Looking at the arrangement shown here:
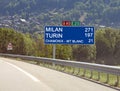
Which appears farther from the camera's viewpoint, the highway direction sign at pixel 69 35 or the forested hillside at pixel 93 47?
the forested hillside at pixel 93 47

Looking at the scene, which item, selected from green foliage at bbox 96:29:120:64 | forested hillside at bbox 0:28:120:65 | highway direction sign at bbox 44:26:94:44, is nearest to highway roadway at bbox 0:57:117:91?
highway direction sign at bbox 44:26:94:44

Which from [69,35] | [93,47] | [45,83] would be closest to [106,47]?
[93,47]

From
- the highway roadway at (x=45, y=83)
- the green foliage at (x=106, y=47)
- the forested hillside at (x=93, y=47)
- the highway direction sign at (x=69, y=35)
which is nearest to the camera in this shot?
the highway roadway at (x=45, y=83)

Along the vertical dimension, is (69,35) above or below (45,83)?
above

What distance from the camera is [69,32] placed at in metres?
37.7

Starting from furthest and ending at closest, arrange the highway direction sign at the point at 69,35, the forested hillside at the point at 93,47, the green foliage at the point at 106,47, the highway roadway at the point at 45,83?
the green foliage at the point at 106,47
the forested hillside at the point at 93,47
the highway direction sign at the point at 69,35
the highway roadway at the point at 45,83

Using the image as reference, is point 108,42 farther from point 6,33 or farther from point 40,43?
point 6,33

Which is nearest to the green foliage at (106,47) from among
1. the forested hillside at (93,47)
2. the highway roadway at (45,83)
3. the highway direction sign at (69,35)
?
the forested hillside at (93,47)

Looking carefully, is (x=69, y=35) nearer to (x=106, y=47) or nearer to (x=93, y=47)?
(x=93, y=47)

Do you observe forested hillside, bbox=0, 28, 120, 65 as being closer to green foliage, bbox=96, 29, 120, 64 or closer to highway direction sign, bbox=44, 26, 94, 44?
green foliage, bbox=96, 29, 120, 64

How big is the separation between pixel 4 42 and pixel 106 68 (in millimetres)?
94286

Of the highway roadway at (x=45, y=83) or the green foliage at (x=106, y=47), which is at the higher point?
the green foliage at (x=106, y=47)

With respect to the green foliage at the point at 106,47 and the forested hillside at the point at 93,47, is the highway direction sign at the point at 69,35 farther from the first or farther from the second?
the green foliage at the point at 106,47

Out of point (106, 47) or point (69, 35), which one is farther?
point (106, 47)
